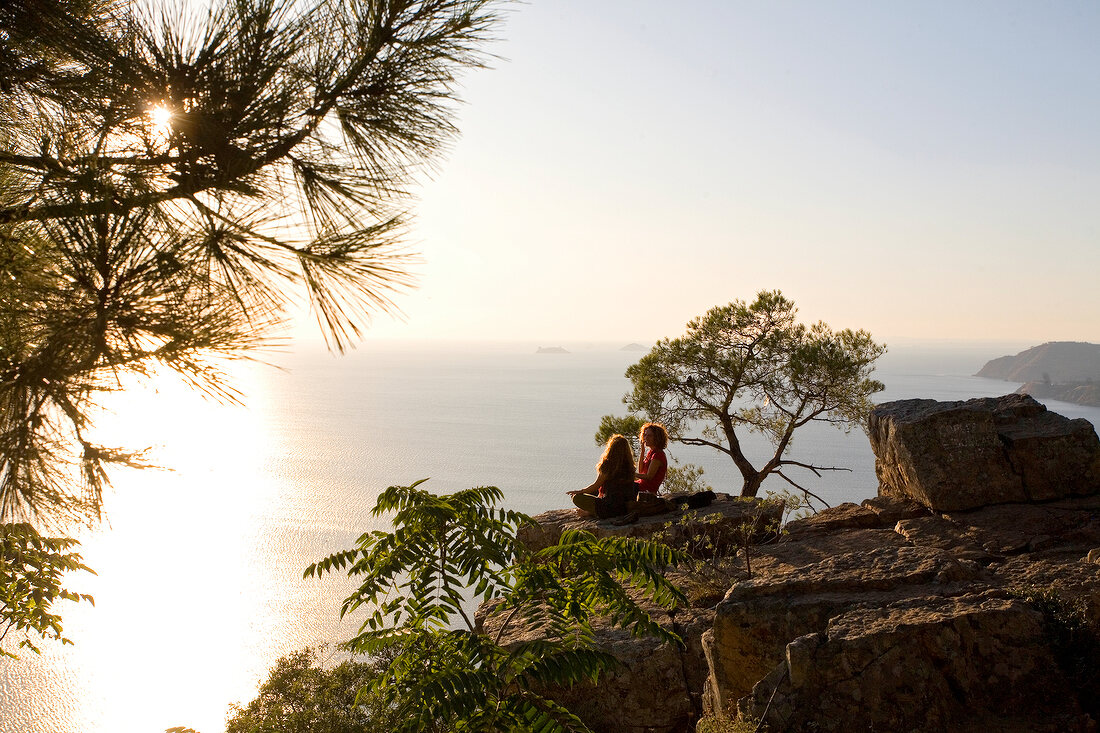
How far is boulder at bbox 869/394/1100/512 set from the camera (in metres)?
6.72

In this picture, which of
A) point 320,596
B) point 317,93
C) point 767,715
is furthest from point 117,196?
point 320,596

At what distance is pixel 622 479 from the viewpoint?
7992 mm

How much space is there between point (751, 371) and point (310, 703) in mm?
9667

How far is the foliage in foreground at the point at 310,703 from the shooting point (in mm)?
5836

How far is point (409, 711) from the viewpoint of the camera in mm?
3021

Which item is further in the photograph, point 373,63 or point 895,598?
point 895,598

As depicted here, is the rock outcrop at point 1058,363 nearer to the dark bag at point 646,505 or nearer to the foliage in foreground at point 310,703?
the dark bag at point 646,505

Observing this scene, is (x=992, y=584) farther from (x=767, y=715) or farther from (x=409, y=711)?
(x=409, y=711)

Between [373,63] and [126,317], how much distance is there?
1.62m

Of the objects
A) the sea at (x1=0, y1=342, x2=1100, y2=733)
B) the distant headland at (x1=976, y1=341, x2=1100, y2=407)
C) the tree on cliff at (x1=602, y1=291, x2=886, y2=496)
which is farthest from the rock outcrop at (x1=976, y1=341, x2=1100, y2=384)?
the tree on cliff at (x1=602, y1=291, x2=886, y2=496)

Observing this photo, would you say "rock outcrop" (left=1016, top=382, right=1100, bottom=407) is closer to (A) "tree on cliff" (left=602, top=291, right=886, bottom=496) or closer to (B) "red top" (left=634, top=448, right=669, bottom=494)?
(A) "tree on cliff" (left=602, top=291, right=886, bottom=496)

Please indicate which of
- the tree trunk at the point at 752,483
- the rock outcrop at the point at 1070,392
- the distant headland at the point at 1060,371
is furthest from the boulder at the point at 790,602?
the distant headland at the point at 1060,371

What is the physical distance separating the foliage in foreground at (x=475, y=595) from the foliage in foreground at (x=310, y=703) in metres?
2.77

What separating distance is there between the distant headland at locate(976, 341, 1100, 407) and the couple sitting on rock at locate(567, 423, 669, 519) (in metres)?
65.1
